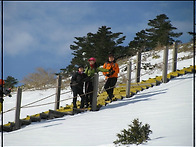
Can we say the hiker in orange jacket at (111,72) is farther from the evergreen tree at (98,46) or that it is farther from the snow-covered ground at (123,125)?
the evergreen tree at (98,46)

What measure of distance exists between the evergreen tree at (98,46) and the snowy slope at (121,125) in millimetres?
17874

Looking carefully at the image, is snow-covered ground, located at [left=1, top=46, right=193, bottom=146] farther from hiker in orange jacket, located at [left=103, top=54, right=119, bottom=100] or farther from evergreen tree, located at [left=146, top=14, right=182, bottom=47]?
evergreen tree, located at [left=146, top=14, right=182, bottom=47]

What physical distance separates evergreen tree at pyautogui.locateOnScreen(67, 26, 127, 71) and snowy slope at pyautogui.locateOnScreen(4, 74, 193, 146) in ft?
58.6

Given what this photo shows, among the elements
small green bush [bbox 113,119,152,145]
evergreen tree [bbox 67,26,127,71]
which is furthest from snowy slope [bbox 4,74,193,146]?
evergreen tree [bbox 67,26,127,71]

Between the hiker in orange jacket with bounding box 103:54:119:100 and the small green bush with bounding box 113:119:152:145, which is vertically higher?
the hiker in orange jacket with bounding box 103:54:119:100

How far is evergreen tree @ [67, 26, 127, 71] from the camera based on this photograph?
26.6m

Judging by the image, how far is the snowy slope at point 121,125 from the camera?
450 centimetres

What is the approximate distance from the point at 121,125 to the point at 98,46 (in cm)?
2148

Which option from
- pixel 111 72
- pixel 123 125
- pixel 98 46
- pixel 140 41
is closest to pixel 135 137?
pixel 123 125

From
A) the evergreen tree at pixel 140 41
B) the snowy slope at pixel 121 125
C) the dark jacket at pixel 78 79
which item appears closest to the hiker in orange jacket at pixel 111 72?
the snowy slope at pixel 121 125

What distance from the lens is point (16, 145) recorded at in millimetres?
4984

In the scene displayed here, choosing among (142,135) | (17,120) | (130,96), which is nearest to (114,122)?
(142,135)

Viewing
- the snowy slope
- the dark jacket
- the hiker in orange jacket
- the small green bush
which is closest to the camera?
the small green bush

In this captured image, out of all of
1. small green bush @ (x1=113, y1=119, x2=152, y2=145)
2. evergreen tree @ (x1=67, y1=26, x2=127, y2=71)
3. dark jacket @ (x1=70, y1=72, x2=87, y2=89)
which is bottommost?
small green bush @ (x1=113, y1=119, x2=152, y2=145)
